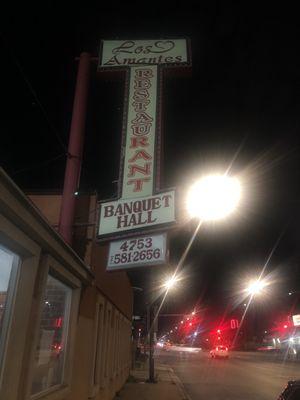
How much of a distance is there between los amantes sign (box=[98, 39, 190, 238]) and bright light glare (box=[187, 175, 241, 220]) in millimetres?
1177

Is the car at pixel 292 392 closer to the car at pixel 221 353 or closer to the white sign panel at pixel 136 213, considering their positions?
the white sign panel at pixel 136 213

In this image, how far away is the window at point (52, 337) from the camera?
17.1 ft

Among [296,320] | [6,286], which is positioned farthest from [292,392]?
[296,320]

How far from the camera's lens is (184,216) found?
7.22 m

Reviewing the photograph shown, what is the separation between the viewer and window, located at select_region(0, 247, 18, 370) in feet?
13.6

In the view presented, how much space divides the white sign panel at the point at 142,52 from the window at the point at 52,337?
6.18 metres

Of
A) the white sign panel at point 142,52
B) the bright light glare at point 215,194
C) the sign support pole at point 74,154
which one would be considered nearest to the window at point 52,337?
the sign support pole at point 74,154

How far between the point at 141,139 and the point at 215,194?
1939 millimetres

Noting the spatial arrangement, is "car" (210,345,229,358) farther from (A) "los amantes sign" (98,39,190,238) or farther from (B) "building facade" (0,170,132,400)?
(A) "los amantes sign" (98,39,190,238)

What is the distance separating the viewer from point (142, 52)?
10.2 meters

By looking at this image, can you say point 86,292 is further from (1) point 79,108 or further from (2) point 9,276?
(1) point 79,108

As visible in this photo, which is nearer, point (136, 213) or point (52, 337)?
point (52, 337)

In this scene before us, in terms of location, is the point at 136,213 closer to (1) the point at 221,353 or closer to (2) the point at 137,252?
(2) the point at 137,252

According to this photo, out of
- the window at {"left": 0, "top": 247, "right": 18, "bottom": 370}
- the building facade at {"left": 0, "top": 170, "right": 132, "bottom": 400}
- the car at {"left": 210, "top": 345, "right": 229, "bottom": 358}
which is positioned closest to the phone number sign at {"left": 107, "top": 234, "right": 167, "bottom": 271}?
the building facade at {"left": 0, "top": 170, "right": 132, "bottom": 400}
